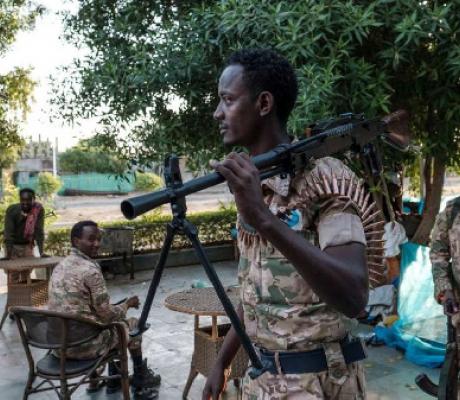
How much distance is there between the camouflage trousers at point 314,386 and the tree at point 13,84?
9412mm

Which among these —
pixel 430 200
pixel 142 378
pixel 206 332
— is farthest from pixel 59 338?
pixel 430 200

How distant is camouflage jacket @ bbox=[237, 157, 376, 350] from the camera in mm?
1533

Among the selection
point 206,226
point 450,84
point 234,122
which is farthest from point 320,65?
point 206,226

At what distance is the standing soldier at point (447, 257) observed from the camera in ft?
11.0

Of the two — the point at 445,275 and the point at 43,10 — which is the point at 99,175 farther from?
the point at 445,275

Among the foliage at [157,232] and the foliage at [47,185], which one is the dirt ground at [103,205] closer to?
the foliage at [47,185]

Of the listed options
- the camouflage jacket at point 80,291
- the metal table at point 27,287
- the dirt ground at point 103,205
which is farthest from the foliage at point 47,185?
the camouflage jacket at point 80,291

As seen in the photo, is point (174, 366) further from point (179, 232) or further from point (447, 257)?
point (179, 232)

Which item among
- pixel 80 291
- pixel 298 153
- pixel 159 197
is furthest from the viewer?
pixel 80 291

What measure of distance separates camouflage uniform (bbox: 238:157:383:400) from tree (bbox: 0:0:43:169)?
365 inches

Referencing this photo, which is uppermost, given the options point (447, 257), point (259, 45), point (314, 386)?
point (259, 45)

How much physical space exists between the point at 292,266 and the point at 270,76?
0.56 metres

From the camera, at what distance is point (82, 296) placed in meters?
3.92

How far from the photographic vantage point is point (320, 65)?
421 centimetres
